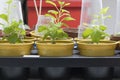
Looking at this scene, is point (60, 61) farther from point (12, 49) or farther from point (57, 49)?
point (12, 49)

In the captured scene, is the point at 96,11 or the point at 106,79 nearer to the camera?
the point at 106,79

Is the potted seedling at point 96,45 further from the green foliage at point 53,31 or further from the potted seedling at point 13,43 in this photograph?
the potted seedling at point 13,43

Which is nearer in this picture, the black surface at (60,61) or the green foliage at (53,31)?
the black surface at (60,61)

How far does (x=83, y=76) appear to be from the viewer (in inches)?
44.3

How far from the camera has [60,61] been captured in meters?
0.98

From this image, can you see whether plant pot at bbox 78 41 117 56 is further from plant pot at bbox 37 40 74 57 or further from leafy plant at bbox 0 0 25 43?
leafy plant at bbox 0 0 25 43

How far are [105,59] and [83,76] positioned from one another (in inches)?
7.5

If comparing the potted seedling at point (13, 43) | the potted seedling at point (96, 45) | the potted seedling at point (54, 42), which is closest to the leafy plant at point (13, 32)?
the potted seedling at point (13, 43)

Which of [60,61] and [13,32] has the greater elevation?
[13,32]

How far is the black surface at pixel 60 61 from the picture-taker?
0.97 m

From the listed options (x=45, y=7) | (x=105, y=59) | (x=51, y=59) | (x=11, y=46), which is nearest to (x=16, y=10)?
(x=11, y=46)

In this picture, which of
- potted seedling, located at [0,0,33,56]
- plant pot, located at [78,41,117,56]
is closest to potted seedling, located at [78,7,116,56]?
plant pot, located at [78,41,117,56]

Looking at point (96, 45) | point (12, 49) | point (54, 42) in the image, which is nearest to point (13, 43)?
point (12, 49)

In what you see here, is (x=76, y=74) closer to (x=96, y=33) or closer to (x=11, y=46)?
(x=96, y=33)
